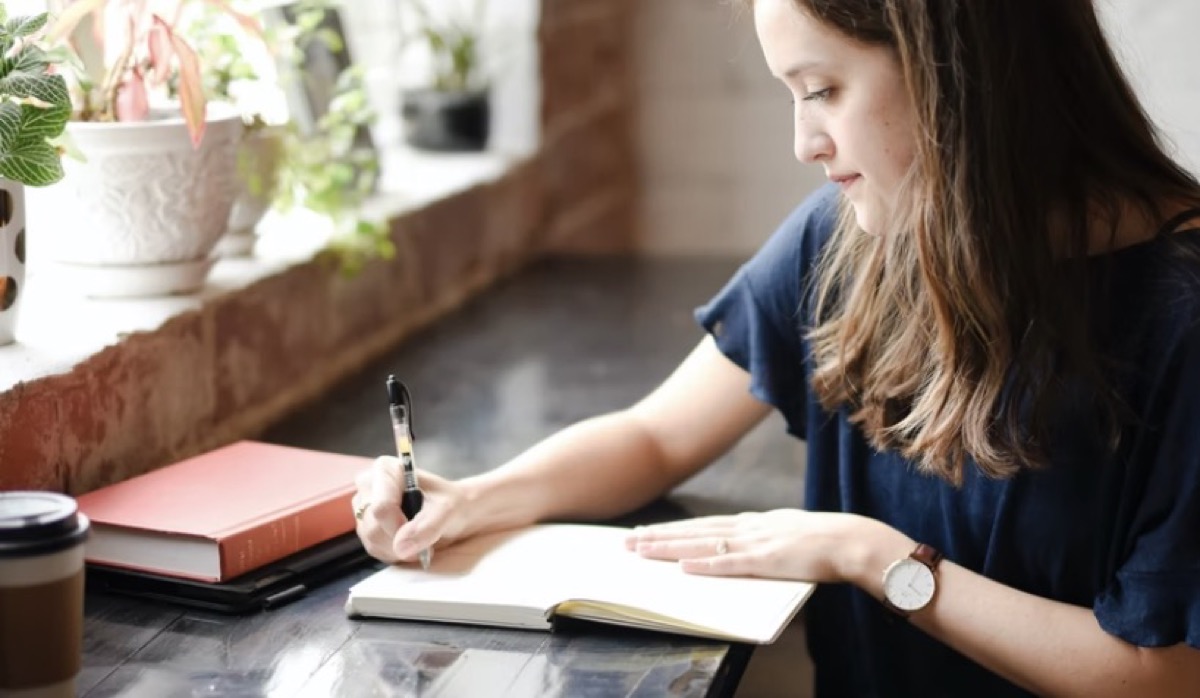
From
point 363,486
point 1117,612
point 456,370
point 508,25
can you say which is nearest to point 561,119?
point 508,25

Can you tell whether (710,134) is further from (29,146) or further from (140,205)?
(29,146)

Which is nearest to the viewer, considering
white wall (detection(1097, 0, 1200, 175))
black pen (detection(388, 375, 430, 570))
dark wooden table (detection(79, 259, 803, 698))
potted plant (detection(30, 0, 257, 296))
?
dark wooden table (detection(79, 259, 803, 698))

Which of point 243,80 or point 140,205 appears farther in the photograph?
point 243,80


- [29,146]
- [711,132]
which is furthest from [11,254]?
[711,132]

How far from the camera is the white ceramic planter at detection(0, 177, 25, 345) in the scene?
1346mm

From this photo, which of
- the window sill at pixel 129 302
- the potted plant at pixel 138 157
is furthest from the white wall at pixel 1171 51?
the potted plant at pixel 138 157

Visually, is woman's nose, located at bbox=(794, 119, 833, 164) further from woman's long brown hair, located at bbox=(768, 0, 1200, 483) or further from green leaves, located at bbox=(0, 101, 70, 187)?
green leaves, located at bbox=(0, 101, 70, 187)

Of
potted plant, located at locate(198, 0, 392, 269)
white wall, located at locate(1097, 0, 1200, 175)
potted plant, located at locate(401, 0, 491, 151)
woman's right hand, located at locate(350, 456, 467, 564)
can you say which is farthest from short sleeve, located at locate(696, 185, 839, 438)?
white wall, located at locate(1097, 0, 1200, 175)

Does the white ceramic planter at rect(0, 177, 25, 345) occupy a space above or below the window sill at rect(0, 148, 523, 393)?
above

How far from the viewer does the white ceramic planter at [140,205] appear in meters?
1.53

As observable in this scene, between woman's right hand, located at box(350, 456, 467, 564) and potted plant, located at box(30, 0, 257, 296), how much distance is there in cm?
40

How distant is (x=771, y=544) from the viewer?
1313 mm

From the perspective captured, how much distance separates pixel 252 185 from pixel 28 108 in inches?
23.2

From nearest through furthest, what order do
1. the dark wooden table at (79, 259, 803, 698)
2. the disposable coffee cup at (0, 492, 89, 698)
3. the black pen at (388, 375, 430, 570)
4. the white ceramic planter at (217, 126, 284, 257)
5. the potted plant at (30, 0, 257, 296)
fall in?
the disposable coffee cup at (0, 492, 89, 698)
the dark wooden table at (79, 259, 803, 698)
the black pen at (388, 375, 430, 570)
the potted plant at (30, 0, 257, 296)
the white ceramic planter at (217, 126, 284, 257)
